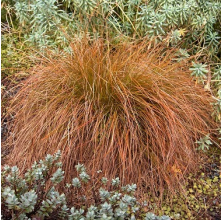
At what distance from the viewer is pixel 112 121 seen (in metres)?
2.32

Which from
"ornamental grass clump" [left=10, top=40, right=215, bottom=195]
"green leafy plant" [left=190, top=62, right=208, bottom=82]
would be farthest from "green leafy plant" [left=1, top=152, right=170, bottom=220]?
"green leafy plant" [left=190, top=62, right=208, bottom=82]

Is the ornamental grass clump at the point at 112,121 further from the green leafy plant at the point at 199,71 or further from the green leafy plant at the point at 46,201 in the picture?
the green leafy plant at the point at 46,201

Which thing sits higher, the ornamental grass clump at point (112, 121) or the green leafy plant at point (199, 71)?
the green leafy plant at point (199, 71)

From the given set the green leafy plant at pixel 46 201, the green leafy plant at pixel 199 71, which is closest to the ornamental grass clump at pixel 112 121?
the green leafy plant at pixel 199 71

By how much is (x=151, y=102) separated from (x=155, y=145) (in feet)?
1.16

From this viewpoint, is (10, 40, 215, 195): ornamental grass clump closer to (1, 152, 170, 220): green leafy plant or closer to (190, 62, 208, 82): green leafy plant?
(190, 62, 208, 82): green leafy plant

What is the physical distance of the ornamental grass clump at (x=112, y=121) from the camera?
7.69ft

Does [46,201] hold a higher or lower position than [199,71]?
lower

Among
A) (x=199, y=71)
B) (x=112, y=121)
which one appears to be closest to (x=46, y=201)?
(x=112, y=121)

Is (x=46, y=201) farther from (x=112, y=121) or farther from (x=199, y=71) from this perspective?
(x=199, y=71)

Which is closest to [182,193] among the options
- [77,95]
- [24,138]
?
[77,95]

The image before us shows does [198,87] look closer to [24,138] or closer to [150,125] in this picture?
[150,125]

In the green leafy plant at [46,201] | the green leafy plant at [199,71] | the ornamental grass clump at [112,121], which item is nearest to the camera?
the green leafy plant at [46,201]

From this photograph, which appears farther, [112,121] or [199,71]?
[199,71]
